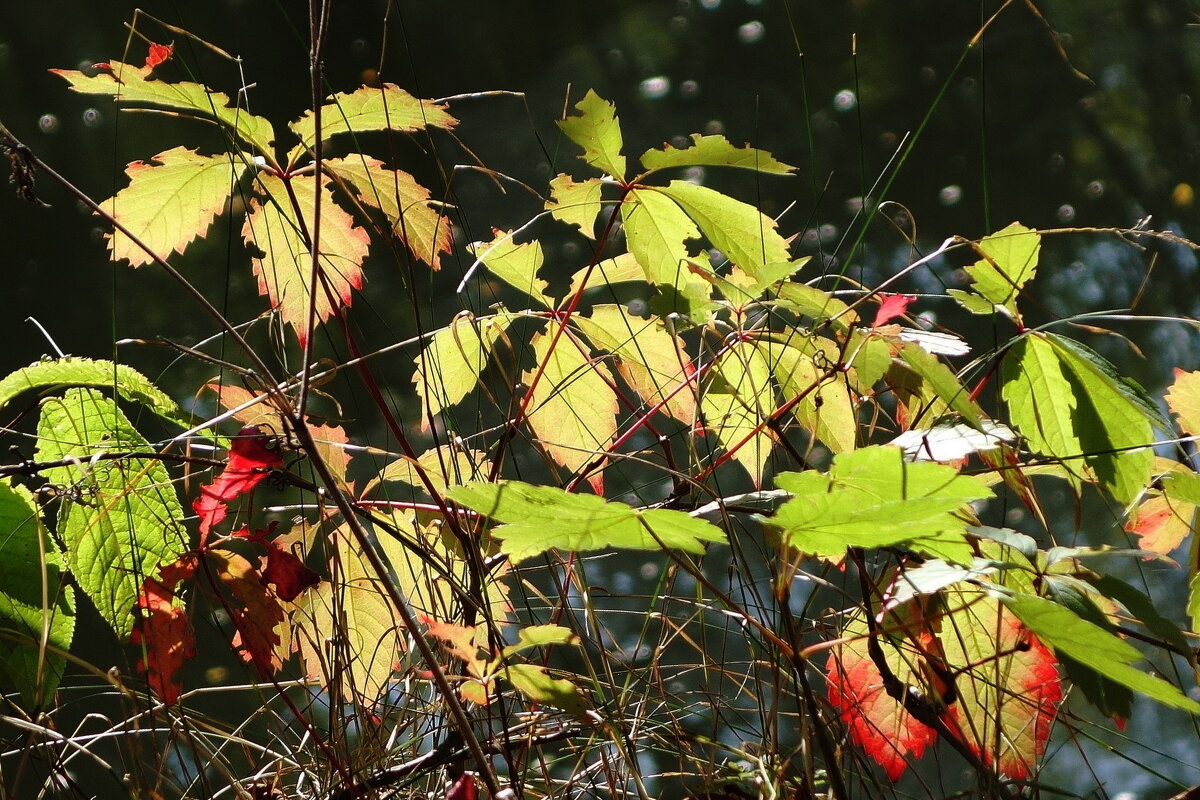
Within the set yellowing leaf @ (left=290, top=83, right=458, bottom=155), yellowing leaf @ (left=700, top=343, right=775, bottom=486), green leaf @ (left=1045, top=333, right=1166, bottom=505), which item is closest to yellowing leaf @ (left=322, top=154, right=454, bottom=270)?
yellowing leaf @ (left=290, top=83, right=458, bottom=155)

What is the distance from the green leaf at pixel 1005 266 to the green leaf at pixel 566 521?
16cm

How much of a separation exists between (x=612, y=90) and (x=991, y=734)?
6.15ft

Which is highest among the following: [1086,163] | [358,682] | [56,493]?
[1086,163]

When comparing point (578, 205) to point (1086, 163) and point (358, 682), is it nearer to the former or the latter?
point (358, 682)

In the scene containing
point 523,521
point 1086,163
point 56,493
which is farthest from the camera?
point 1086,163

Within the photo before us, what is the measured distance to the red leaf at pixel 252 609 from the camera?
34 centimetres

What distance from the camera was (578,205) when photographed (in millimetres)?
385

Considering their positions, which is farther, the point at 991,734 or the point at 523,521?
the point at 991,734

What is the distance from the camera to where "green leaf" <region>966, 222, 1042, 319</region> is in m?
0.32

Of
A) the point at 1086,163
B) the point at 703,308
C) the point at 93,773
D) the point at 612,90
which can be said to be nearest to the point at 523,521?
the point at 703,308

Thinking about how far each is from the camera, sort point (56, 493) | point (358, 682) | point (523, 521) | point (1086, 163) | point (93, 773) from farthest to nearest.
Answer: point (1086, 163) → point (93, 773) → point (358, 682) → point (56, 493) → point (523, 521)

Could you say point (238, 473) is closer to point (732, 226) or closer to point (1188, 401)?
point (732, 226)

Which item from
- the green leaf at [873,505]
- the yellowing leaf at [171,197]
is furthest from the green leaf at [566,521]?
the yellowing leaf at [171,197]

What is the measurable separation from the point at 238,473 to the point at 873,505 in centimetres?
21
